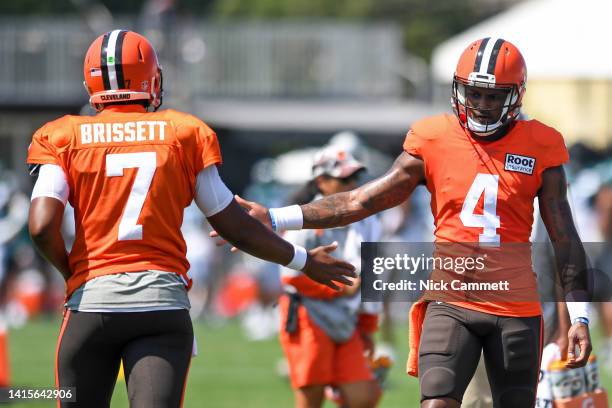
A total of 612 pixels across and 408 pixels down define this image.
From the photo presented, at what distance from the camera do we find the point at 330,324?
26.2ft

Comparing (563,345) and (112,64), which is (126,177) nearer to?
(112,64)

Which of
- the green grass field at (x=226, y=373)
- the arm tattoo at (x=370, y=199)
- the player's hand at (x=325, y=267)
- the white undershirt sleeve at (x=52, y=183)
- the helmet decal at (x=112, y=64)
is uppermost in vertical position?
the helmet decal at (x=112, y=64)

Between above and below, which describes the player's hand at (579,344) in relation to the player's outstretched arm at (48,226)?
below

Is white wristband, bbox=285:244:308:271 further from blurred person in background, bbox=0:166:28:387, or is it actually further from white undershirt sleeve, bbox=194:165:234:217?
blurred person in background, bbox=0:166:28:387

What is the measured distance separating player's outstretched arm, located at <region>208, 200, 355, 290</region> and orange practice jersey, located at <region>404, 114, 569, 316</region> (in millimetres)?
525

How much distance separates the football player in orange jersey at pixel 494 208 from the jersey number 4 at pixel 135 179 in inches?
50.3

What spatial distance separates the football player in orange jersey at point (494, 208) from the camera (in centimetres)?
566

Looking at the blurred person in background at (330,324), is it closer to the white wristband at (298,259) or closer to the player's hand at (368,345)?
the player's hand at (368,345)

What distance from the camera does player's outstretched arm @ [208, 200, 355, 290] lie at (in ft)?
18.1

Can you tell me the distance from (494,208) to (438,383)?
820 millimetres

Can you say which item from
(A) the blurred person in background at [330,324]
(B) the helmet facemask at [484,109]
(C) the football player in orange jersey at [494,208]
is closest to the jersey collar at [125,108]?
(C) the football player in orange jersey at [494,208]

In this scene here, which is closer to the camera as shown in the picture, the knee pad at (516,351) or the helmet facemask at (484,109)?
the knee pad at (516,351)

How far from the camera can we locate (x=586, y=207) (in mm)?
16766

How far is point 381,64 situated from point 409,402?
20553 mm
